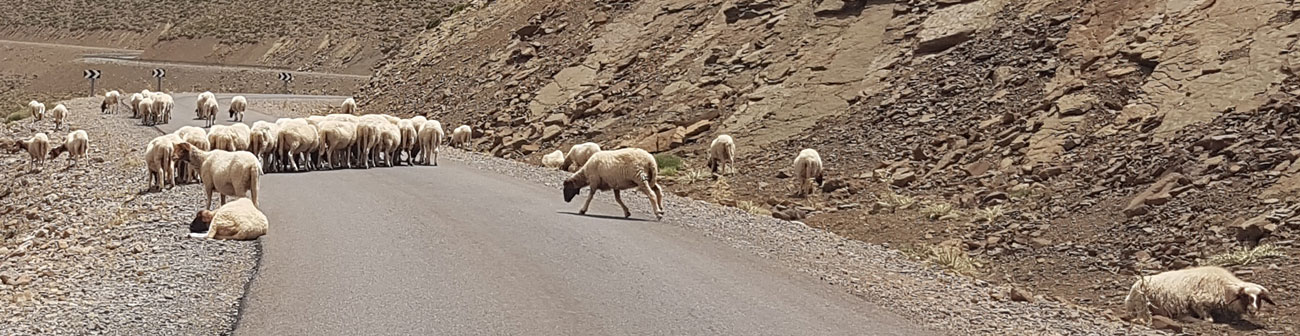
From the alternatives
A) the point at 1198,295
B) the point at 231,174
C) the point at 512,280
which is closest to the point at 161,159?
the point at 231,174

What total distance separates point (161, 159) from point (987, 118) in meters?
13.4

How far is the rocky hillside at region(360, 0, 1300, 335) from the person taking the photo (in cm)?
1502

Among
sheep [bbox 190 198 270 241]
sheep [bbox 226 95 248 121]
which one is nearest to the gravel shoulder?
sheep [bbox 190 198 270 241]

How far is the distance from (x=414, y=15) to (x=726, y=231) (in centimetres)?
7621

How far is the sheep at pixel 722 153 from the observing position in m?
23.4

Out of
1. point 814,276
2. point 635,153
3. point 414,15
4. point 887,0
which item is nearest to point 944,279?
point 814,276

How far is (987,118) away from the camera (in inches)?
843

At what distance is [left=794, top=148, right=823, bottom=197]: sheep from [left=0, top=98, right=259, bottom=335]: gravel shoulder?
31.2 feet

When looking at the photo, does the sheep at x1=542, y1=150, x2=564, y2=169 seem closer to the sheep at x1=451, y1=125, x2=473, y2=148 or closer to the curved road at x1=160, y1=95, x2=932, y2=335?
the sheep at x1=451, y1=125, x2=473, y2=148

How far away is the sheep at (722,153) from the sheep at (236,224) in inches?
421

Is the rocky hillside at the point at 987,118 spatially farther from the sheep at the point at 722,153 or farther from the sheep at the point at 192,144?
the sheep at the point at 192,144

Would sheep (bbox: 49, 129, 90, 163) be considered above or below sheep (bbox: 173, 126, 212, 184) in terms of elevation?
below

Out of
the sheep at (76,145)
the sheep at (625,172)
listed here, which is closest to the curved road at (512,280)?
the sheep at (625,172)

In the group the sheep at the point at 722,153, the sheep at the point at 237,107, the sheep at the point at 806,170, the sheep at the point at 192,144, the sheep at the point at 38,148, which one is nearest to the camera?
the sheep at the point at 192,144
